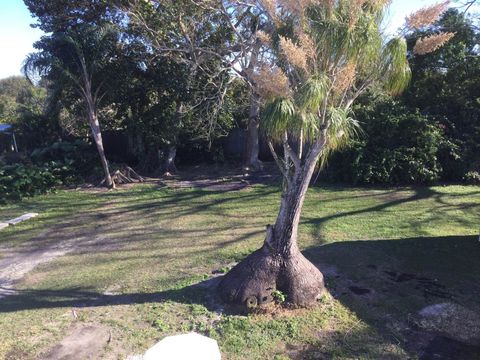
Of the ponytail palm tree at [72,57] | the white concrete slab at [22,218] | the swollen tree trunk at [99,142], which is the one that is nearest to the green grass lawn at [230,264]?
the white concrete slab at [22,218]

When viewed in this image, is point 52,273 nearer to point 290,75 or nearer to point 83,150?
point 290,75

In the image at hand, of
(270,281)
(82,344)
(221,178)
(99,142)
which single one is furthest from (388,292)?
(99,142)

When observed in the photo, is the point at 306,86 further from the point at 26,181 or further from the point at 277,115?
the point at 26,181

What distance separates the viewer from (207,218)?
940 centimetres

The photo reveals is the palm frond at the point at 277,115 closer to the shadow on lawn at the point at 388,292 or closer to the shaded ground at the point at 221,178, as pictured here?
the shadow on lawn at the point at 388,292

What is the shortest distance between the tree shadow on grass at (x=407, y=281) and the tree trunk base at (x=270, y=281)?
1.54ft

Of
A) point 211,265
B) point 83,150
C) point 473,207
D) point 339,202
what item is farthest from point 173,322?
point 83,150

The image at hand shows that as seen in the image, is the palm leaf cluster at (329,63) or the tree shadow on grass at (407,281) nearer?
the palm leaf cluster at (329,63)

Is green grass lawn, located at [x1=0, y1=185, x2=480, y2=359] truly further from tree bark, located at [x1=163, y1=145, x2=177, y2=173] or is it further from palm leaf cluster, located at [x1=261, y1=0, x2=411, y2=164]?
tree bark, located at [x1=163, y1=145, x2=177, y2=173]

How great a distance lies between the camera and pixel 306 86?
3.97 meters

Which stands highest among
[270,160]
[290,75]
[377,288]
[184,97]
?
[184,97]

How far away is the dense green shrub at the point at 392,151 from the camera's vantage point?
1220cm

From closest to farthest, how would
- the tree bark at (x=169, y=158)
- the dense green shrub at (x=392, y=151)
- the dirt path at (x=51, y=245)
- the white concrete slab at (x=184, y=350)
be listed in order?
the white concrete slab at (x=184, y=350) → the dirt path at (x=51, y=245) → the dense green shrub at (x=392, y=151) → the tree bark at (x=169, y=158)

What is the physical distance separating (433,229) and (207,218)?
464 cm
